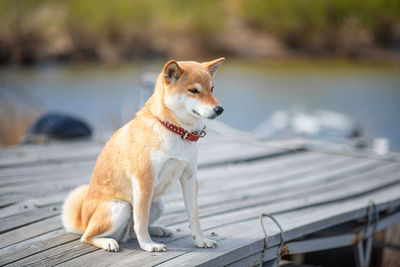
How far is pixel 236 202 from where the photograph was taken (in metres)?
3.19

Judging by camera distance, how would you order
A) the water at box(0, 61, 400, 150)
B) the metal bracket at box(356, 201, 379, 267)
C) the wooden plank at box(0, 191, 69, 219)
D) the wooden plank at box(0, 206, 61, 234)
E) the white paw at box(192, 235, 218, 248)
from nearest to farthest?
the white paw at box(192, 235, 218, 248), the wooden plank at box(0, 206, 61, 234), the wooden plank at box(0, 191, 69, 219), the metal bracket at box(356, 201, 379, 267), the water at box(0, 61, 400, 150)

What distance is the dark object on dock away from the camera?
192 inches

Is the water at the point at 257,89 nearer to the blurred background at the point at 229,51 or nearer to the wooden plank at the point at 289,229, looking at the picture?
the blurred background at the point at 229,51

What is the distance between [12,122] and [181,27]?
857 centimetres

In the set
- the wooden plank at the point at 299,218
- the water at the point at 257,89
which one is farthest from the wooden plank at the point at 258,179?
the water at the point at 257,89

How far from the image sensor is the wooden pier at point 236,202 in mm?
2199

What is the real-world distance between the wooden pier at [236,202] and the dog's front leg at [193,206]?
0.19ft

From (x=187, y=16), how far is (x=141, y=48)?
206 centimetres

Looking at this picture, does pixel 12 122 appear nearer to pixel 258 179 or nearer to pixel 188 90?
pixel 258 179

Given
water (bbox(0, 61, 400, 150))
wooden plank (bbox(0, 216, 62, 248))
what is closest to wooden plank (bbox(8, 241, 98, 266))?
wooden plank (bbox(0, 216, 62, 248))

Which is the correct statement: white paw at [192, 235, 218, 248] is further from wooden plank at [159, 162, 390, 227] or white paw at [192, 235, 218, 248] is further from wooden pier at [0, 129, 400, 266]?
wooden plank at [159, 162, 390, 227]

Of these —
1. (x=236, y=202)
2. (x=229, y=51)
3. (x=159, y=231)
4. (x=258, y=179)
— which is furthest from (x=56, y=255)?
(x=229, y=51)

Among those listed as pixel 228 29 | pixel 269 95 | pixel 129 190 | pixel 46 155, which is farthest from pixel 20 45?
pixel 129 190

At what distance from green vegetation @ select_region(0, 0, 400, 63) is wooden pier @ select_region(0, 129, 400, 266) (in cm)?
886
